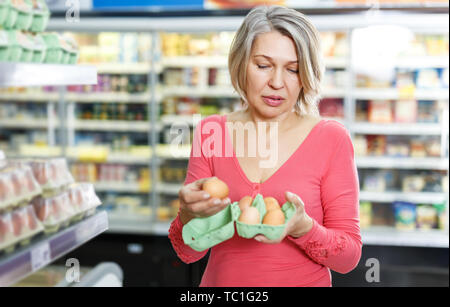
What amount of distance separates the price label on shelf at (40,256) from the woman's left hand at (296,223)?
20.1 inches

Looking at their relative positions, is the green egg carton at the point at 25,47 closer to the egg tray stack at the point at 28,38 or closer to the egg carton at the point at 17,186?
the egg tray stack at the point at 28,38

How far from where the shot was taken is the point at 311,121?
1.16m

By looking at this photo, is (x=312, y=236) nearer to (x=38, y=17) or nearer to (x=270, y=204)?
(x=270, y=204)

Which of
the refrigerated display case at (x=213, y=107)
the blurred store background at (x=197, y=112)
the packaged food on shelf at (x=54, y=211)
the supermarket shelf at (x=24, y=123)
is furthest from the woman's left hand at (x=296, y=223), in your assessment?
the supermarket shelf at (x=24, y=123)

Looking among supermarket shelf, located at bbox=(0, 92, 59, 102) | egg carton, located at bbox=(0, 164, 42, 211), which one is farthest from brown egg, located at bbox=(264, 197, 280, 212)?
supermarket shelf, located at bbox=(0, 92, 59, 102)

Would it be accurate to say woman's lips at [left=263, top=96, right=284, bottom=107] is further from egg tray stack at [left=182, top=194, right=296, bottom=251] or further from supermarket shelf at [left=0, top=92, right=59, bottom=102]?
supermarket shelf at [left=0, top=92, right=59, bottom=102]

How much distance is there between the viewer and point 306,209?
3.59ft

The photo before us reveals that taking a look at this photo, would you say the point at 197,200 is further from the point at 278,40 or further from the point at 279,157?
the point at 278,40

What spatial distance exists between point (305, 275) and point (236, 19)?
2790 millimetres

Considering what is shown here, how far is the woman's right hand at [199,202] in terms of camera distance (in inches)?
34.6

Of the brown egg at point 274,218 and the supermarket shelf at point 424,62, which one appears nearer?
the brown egg at point 274,218

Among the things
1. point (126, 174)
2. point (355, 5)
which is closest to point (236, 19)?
point (355, 5)

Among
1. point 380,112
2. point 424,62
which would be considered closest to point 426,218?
point 380,112

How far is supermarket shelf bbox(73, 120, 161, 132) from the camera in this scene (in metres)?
4.05
